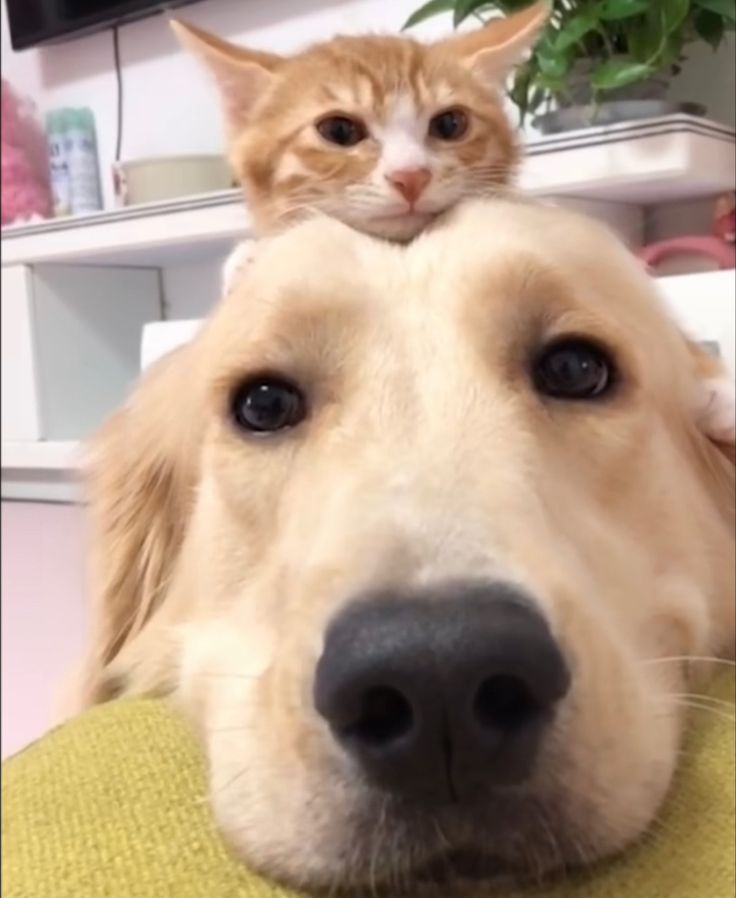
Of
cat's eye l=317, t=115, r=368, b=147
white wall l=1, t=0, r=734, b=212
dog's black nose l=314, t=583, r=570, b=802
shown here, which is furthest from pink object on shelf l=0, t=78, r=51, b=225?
dog's black nose l=314, t=583, r=570, b=802

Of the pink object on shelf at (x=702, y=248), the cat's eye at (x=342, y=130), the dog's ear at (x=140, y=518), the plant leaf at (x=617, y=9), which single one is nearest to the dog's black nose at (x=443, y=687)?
the dog's ear at (x=140, y=518)

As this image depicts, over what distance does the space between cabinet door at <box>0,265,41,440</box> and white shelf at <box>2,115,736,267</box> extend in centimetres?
62

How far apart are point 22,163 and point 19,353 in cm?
45

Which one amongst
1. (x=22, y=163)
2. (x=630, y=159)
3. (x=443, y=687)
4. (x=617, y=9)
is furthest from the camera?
(x=22, y=163)

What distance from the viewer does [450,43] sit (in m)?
1.24

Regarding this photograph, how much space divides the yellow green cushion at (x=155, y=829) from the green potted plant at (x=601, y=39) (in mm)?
627

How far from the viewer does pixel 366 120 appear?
4.27 feet

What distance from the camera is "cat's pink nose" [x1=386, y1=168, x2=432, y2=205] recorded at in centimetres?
115

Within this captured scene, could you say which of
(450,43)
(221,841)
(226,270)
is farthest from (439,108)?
(221,841)

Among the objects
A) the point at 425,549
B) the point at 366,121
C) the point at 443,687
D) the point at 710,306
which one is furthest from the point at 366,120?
the point at 443,687

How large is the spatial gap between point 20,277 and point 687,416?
1458 mm

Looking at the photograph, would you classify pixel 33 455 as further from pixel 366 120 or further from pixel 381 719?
pixel 381 719

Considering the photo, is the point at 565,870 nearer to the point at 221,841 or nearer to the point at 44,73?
the point at 221,841

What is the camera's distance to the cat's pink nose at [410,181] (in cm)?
115
